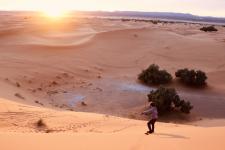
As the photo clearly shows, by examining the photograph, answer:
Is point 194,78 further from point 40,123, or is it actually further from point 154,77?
point 40,123

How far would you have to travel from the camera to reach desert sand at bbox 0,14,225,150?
7.80 metres

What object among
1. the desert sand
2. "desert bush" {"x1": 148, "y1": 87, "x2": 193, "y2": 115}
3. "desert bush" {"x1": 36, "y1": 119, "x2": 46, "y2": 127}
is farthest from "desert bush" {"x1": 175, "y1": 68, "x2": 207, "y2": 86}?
"desert bush" {"x1": 36, "y1": 119, "x2": 46, "y2": 127}

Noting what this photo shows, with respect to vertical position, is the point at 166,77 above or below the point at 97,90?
above

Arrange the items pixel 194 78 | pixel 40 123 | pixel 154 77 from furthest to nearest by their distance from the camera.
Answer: pixel 154 77, pixel 194 78, pixel 40 123

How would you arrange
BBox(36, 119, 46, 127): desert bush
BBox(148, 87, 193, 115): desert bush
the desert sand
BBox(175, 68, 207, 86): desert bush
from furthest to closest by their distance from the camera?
1. BBox(175, 68, 207, 86): desert bush
2. BBox(148, 87, 193, 115): desert bush
3. BBox(36, 119, 46, 127): desert bush
4. the desert sand

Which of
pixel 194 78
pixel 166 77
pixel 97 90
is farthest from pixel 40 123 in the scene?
pixel 194 78

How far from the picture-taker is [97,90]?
55.1 feet

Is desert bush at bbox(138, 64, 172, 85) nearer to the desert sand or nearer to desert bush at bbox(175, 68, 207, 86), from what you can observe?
the desert sand

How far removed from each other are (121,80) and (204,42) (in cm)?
1150

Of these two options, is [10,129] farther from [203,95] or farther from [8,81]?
[203,95]

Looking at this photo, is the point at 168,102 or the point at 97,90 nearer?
the point at 168,102

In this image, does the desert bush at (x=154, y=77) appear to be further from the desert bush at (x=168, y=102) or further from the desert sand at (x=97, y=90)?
the desert bush at (x=168, y=102)

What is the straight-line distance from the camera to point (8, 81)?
53.9 ft

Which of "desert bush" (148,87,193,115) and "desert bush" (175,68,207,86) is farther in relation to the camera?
"desert bush" (175,68,207,86)
